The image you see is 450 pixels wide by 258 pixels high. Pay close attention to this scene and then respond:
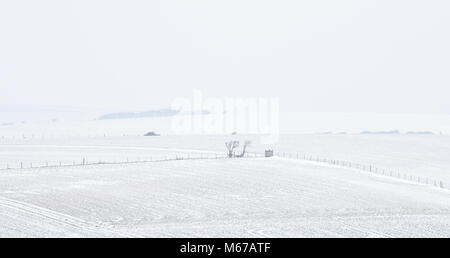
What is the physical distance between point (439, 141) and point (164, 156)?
60.2m

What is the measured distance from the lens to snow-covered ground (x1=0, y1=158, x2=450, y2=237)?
51.8 m

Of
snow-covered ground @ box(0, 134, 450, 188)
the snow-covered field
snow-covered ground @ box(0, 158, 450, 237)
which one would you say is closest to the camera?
snow-covered ground @ box(0, 158, 450, 237)

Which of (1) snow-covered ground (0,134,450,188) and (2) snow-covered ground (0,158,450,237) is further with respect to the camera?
(1) snow-covered ground (0,134,450,188)

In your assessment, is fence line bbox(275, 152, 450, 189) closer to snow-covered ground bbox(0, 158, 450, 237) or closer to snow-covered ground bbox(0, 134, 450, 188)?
snow-covered ground bbox(0, 134, 450, 188)

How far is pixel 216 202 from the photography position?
63.2m

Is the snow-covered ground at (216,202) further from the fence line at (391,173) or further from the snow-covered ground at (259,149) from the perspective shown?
the snow-covered ground at (259,149)

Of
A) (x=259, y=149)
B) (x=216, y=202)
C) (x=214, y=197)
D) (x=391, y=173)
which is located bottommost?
(x=216, y=202)

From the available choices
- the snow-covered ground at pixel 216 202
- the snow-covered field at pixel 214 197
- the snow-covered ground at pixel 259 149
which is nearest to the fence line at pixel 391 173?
the snow-covered field at pixel 214 197

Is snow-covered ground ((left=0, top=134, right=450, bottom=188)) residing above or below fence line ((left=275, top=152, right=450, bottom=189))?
above

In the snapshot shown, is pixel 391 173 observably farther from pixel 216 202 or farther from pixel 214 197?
pixel 216 202

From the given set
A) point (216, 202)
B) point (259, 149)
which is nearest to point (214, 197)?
point (216, 202)

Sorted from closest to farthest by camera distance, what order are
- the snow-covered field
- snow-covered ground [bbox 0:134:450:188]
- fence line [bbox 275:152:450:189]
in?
the snow-covered field
fence line [bbox 275:152:450:189]
snow-covered ground [bbox 0:134:450:188]

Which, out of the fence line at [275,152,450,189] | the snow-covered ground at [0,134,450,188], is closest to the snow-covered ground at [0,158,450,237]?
the fence line at [275,152,450,189]
